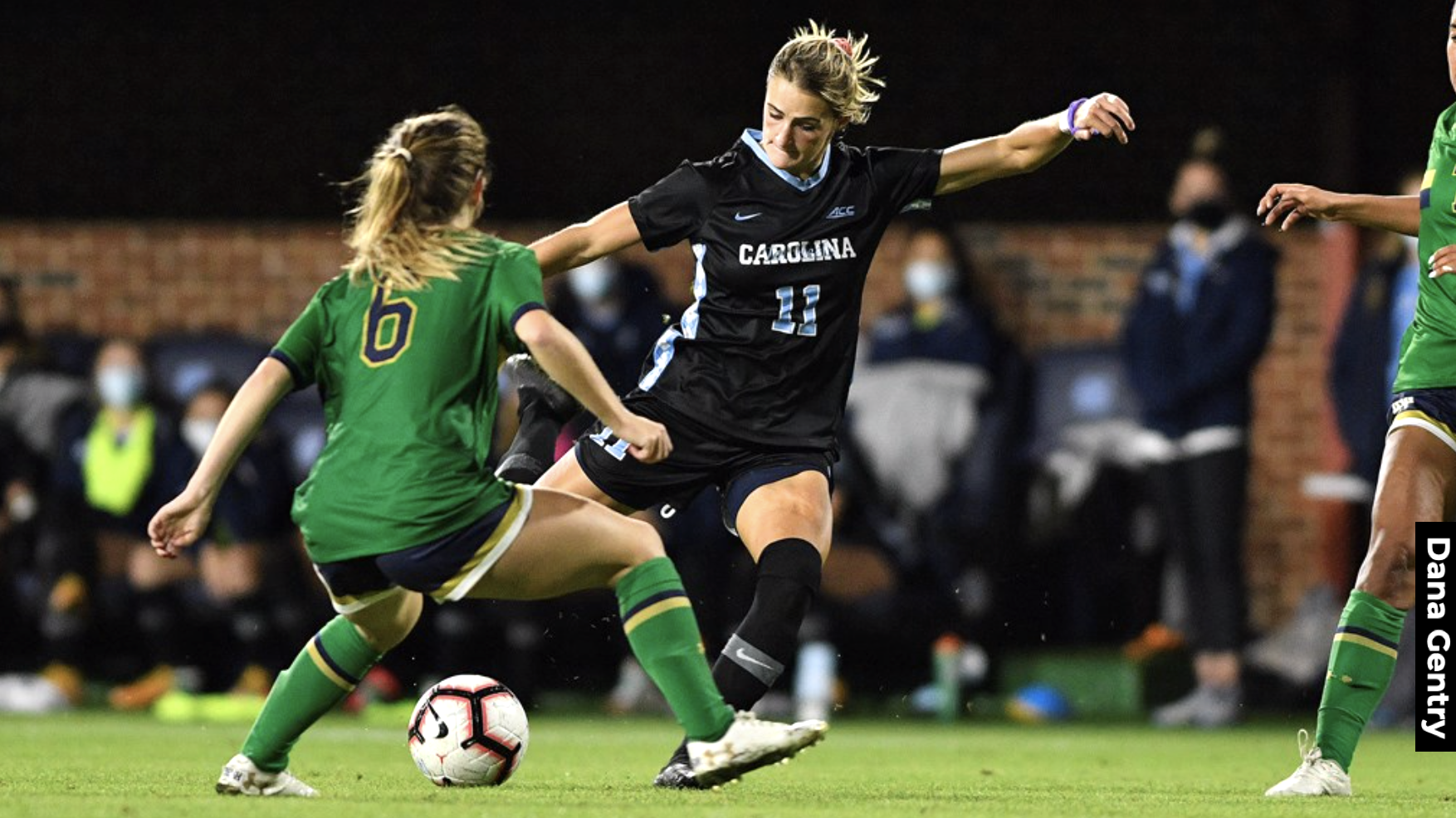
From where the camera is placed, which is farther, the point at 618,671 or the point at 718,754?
the point at 618,671

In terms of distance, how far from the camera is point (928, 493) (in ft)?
39.0

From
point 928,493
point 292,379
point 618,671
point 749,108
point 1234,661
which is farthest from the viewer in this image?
point 749,108

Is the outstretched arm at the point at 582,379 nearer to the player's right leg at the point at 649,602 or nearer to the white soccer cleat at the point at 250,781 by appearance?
the player's right leg at the point at 649,602

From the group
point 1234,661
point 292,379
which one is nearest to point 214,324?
point 1234,661

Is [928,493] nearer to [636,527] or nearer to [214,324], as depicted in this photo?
[214,324]

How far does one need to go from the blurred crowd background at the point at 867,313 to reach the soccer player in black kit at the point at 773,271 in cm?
462

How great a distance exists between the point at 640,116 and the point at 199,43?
2.56 m

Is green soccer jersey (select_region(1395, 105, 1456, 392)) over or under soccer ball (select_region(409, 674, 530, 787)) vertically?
over

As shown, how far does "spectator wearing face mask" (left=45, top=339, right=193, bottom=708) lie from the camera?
11820mm

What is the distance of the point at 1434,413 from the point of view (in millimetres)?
6387

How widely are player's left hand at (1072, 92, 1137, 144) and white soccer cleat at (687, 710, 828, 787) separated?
184 centimetres

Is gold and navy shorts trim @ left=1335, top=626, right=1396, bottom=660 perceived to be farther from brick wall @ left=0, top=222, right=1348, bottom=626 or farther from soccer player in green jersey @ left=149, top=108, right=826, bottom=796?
brick wall @ left=0, top=222, right=1348, bottom=626

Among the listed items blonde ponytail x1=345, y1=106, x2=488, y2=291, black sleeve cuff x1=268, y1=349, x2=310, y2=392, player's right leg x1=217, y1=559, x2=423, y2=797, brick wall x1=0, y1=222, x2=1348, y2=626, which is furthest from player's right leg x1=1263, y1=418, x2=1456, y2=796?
brick wall x1=0, y1=222, x2=1348, y2=626

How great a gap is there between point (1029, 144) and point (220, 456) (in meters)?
2.42
